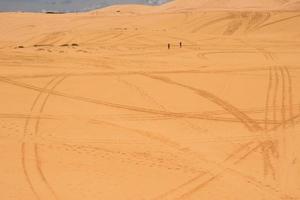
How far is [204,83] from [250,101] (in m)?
1.66

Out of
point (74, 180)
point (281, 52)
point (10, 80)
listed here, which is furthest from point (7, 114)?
point (281, 52)

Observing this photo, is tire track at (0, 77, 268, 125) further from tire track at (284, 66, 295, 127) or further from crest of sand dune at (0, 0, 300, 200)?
tire track at (284, 66, 295, 127)

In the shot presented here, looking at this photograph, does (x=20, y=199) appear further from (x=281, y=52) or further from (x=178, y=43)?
(x=178, y=43)

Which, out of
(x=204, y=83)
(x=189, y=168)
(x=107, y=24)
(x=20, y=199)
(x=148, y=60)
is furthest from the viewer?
(x=107, y=24)

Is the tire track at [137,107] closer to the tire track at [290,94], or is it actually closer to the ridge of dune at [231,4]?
the tire track at [290,94]

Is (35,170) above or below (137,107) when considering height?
below

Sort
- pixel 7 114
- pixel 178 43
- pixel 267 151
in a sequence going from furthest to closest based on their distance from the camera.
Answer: pixel 178 43 → pixel 7 114 → pixel 267 151

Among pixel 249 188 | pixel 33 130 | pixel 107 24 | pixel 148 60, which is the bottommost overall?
pixel 249 188

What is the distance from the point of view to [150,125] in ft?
25.9

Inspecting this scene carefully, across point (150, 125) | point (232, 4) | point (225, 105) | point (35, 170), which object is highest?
point (232, 4)

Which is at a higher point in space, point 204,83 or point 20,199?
point 204,83

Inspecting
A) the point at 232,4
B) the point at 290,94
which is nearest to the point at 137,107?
the point at 290,94

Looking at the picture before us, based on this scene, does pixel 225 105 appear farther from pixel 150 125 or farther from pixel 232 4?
pixel 232 4

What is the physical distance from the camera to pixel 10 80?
10719 mm
